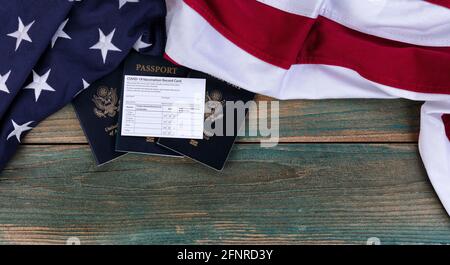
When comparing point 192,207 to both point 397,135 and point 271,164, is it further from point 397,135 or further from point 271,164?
point 397,135

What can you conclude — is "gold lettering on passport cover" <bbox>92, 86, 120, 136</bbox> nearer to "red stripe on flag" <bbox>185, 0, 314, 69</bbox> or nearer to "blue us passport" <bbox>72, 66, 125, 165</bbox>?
"blue us passport" <bbox>72, 66, 125, 165</bbox>

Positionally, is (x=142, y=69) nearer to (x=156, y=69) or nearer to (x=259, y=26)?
(x=156, y=69)

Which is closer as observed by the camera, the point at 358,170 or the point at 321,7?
the point at 321,7

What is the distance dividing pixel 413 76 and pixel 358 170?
178mm

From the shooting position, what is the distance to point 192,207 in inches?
29.6

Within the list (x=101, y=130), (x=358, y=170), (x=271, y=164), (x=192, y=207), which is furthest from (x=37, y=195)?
(x=358, y=170)

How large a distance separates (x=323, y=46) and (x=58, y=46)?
400 mm

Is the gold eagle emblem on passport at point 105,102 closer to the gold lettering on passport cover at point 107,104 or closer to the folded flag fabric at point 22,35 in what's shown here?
the gold lettering on passport cover at point 107,104

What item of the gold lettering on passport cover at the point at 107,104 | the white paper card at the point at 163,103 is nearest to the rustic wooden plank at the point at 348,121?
the white paper card at the point at 163,103

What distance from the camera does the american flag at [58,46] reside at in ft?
2.20

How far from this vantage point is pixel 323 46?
678 mm

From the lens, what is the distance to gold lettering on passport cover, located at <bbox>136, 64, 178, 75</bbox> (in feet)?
2.41

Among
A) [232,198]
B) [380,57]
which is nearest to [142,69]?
[232,198]

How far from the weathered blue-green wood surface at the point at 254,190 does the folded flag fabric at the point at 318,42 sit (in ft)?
0.28
